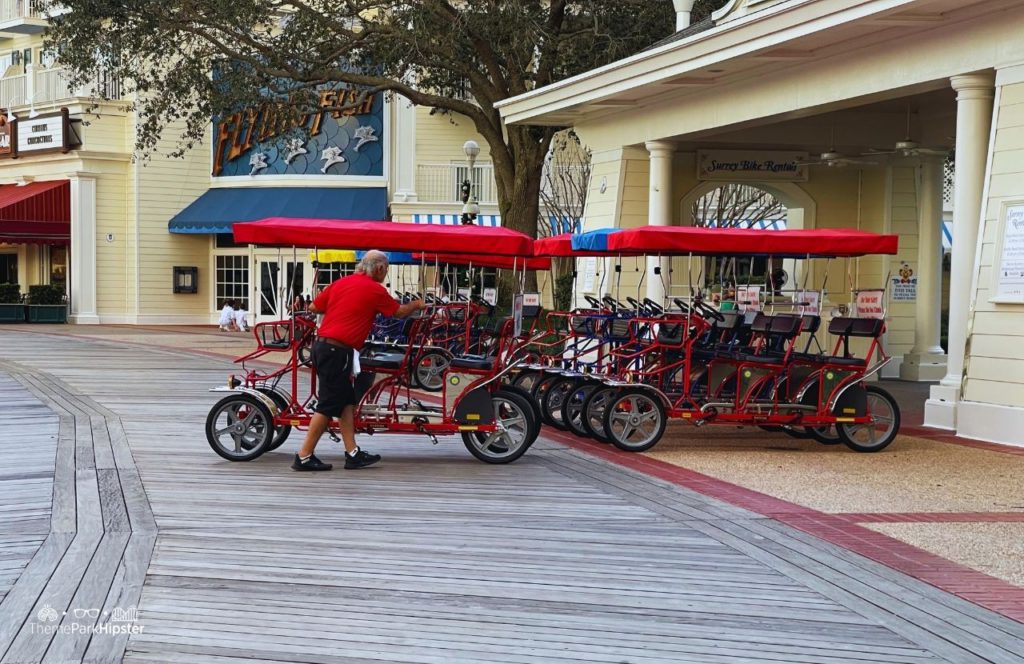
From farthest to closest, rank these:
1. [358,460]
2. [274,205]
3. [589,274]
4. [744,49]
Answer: [274,205], [589,274], [744,49], [358,460]

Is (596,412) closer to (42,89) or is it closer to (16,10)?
(42,89)

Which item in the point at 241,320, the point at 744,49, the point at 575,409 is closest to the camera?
the point at 575,409

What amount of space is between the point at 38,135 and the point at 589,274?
25.0 m

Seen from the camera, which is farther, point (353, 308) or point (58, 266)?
point (58, 266)

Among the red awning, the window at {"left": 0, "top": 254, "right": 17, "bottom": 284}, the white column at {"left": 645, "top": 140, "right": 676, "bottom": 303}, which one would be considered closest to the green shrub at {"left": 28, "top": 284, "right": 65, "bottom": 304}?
the red awning

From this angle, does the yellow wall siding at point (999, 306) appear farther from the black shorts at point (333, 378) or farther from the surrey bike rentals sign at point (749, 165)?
the surrey bike rentals sign at point (749, 165)

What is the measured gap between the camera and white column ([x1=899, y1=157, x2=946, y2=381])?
21203 millimetres

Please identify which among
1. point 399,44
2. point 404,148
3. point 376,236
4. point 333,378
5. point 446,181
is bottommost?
point 333,378

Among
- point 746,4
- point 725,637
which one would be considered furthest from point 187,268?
point 725,637

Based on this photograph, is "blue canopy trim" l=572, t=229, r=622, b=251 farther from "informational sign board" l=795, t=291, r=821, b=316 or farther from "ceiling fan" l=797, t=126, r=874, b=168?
"ceiling fan" l=797, t=126, r=874, b=168

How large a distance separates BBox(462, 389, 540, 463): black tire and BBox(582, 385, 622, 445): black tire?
1.43 metres

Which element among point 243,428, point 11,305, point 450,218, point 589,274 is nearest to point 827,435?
point 243,428

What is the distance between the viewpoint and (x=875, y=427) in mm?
13070

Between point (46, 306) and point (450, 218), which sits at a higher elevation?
point (450, 218)
